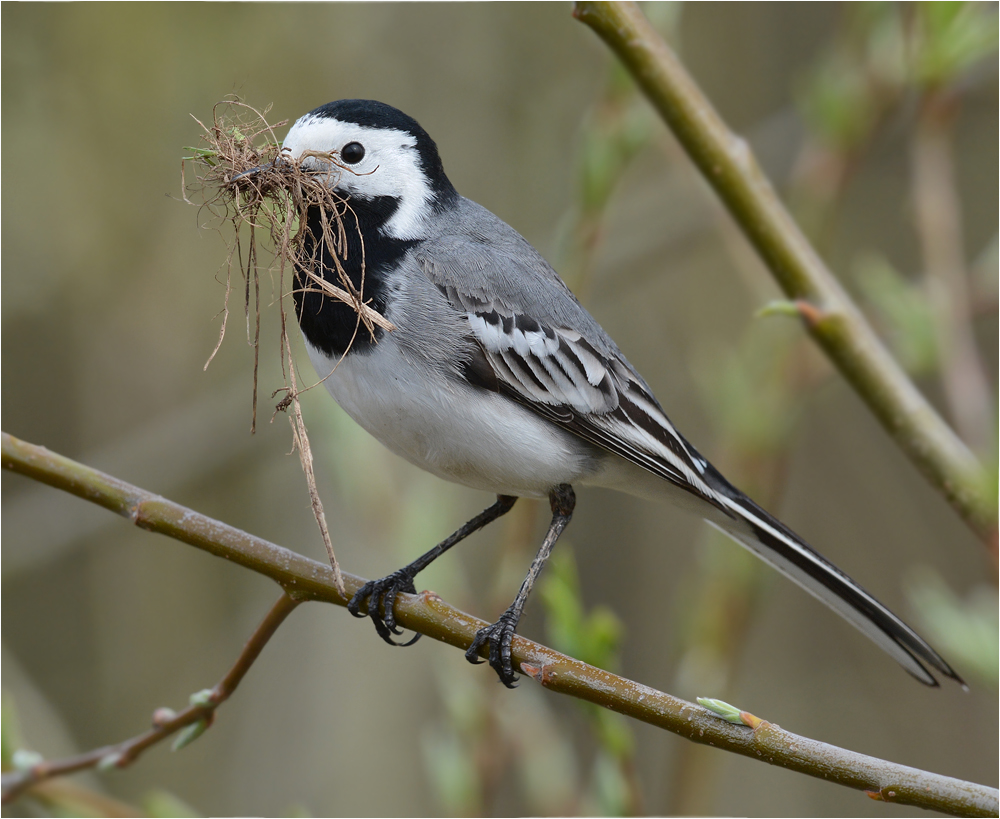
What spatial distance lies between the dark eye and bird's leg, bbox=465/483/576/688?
3.02 ft

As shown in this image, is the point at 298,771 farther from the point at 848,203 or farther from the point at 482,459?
the point at 848,203

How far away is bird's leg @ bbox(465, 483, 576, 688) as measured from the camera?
1986 millimetres

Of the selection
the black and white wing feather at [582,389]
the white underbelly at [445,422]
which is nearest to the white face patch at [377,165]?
the black and white wing feather at [582,389]

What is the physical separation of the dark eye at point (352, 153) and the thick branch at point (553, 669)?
0.87 m

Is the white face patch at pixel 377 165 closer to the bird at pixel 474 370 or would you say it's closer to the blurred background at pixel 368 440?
the bird at pixel 474 370

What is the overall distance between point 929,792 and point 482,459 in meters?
1.10

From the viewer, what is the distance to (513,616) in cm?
207

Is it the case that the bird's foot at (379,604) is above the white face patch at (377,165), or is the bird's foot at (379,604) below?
below

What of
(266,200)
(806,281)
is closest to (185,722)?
(266,200)

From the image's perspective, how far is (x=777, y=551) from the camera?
2205 mm

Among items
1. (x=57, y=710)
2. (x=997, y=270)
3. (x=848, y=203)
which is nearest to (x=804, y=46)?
(x=848, y=203)

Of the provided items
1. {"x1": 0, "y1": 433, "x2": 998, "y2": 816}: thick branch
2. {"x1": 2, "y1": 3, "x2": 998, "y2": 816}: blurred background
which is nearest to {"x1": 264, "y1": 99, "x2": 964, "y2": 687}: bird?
{"x1": 0, "y1": 433, "x2": 998, "y2": 816}: thick branch

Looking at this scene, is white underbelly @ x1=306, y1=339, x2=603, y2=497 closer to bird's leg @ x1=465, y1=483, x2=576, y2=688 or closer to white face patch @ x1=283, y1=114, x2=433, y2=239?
bird's leg @ x1=465, y1=483, x2=576, y2=688

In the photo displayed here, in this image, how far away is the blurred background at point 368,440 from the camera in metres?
3.70
